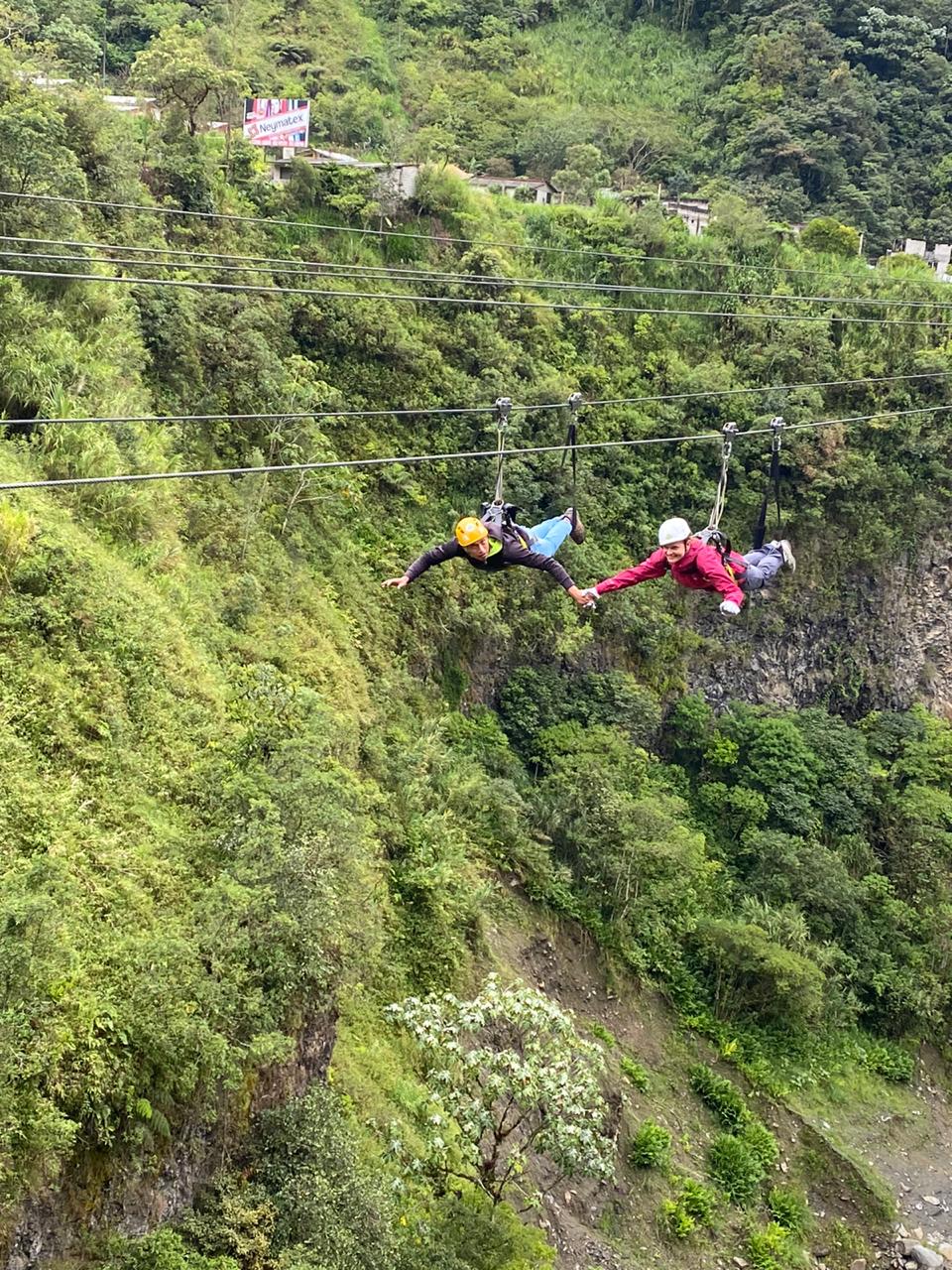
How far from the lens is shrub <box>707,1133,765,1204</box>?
13.6 meters

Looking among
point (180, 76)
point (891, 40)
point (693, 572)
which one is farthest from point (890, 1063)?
point (891, 40)

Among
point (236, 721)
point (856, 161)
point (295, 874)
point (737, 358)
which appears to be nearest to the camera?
point (295, 874)

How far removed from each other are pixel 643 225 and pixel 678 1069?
17529 mm

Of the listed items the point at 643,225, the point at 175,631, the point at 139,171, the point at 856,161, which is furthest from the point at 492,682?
the point at 856,161

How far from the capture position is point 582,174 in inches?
1147

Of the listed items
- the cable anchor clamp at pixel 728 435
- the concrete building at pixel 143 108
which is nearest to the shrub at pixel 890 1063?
the cable anchor clamp at pixel 728 435

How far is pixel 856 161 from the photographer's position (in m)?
34.1

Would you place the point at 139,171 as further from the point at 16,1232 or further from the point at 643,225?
the point at 16,1232

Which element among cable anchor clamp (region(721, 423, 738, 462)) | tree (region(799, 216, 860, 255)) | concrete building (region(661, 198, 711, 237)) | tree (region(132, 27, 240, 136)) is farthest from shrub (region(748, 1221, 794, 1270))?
concrete building (region(661, 198, 711, 237))

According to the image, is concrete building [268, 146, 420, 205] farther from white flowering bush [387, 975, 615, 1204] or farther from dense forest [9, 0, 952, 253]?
white flowering bush [387, 975, 615, 1204]

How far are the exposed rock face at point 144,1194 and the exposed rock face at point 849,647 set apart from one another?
14.4 meters

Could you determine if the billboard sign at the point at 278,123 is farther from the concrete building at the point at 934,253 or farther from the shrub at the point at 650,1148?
the concrete building at the point at 934,253

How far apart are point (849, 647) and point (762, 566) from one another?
16.8 meters

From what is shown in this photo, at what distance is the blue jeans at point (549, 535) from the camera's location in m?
7.88
